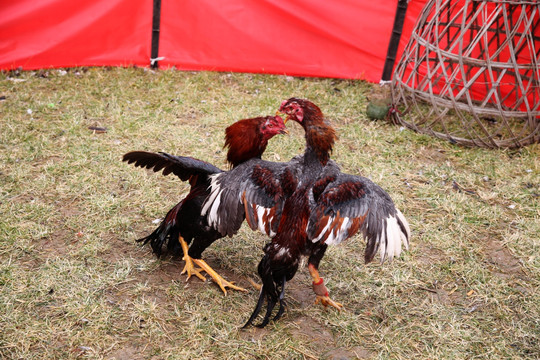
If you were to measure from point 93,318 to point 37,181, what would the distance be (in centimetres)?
157

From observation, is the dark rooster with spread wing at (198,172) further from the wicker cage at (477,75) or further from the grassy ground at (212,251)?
the wicker cage at (477,75)

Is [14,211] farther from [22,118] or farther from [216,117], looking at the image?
[216,117]

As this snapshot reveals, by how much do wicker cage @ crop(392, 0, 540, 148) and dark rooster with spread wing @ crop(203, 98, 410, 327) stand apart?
2.29 metres

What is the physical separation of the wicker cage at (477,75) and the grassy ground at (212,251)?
9.6 inches

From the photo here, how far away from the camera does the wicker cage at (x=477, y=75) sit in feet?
14.5

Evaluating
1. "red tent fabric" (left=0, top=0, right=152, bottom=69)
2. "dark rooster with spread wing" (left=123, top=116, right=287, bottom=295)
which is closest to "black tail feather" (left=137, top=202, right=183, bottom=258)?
"dark rooster with spread wing" (left=123, top=116, right=287, bottom=295)

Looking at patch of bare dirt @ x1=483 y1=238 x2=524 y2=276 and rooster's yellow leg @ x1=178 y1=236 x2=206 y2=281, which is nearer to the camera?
rooster's yellow leg @ x1=178 y1=236 x2=206 y2=281

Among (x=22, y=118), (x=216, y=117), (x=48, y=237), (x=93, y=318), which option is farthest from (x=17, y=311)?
(x=216, y=117)

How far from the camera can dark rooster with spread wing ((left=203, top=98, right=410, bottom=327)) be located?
2551 millimetres

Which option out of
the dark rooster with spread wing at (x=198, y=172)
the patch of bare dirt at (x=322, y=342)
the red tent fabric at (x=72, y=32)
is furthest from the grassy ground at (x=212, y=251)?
the red tent fabric at (x=72, y=32)

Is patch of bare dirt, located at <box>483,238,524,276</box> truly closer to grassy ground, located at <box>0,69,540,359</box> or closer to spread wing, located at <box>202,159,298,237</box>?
grassy ground, located at <box>0,69,540,359</box>

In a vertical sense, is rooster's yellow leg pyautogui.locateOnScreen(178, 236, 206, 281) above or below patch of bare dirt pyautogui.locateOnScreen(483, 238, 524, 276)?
below

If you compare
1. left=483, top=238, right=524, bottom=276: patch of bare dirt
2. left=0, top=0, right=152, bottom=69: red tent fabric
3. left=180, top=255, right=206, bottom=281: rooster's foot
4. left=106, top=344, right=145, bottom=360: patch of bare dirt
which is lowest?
left=106, top=344, right=145, bottom=360: patch of bare dirt

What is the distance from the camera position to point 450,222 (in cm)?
375
